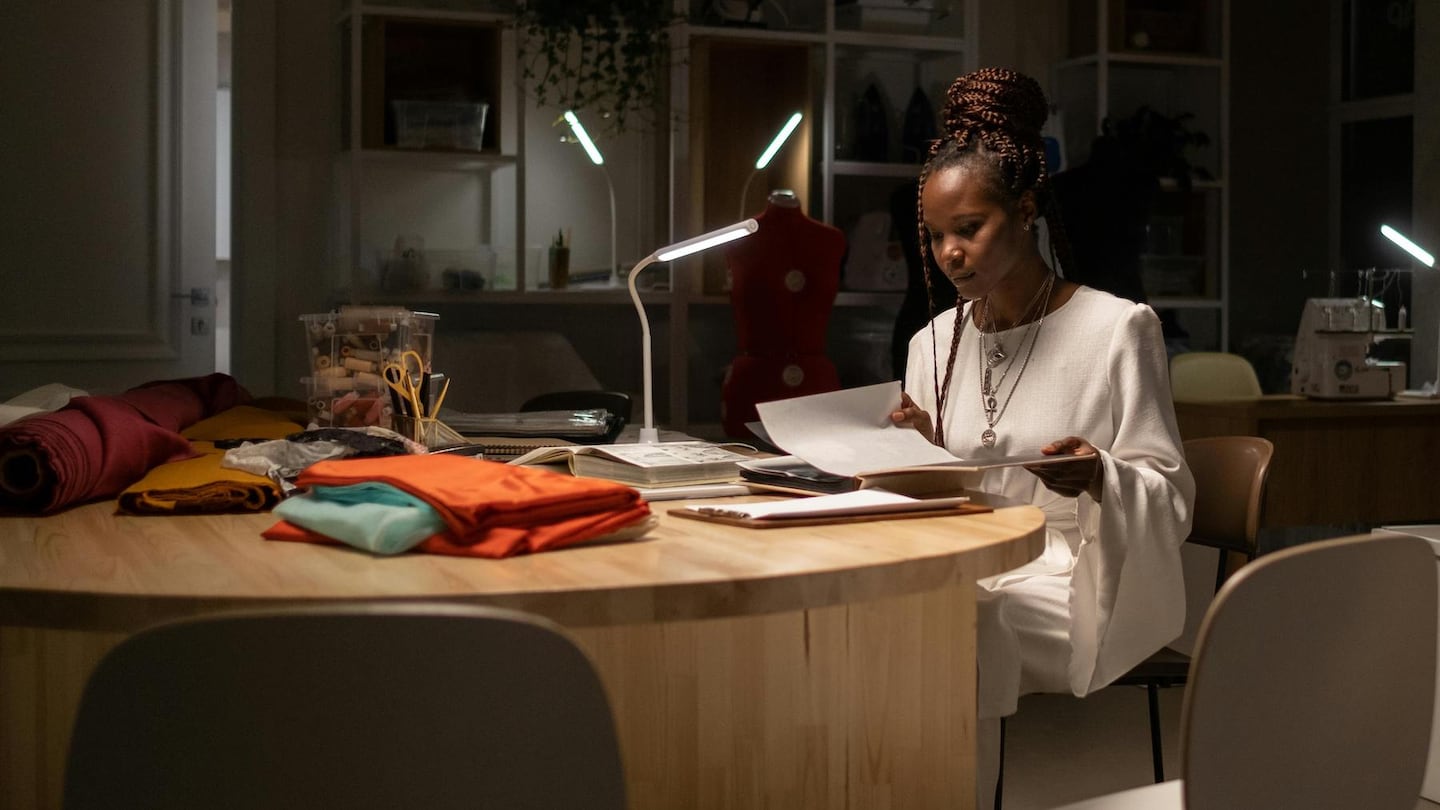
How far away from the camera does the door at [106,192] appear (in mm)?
4492

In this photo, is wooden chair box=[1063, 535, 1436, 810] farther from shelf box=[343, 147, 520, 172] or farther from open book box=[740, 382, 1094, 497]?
shelf box=[343, 147, 520, 172]

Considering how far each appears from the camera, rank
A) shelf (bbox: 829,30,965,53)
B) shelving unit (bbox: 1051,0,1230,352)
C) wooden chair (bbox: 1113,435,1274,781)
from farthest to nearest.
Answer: shelving unit (bbox: 1051,0,1230,352) < shelf (bbox: 829,30,965,53) < wooden chair (bbox: 1113,435,1274,781)

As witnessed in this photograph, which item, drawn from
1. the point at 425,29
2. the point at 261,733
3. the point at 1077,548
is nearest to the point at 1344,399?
the point at 1077,548

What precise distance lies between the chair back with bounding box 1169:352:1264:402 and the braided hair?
2721 mm

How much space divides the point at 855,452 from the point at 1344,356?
304 cm

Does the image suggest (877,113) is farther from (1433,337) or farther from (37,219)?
(37,219)

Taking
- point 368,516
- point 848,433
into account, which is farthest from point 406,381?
point 368,516

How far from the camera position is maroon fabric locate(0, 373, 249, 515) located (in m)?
1.54

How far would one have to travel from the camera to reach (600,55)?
15.7 ft

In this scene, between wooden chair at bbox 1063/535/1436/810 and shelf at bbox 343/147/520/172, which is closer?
wooden chair at bbox 1063/535/1436/810

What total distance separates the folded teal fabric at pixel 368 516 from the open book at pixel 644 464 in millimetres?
448

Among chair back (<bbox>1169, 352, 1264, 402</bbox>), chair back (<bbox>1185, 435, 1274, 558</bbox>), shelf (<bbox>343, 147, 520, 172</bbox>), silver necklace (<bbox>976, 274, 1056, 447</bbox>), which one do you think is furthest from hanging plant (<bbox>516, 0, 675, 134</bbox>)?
chair back (<bbox>1185, 435, 1274, 558</bbox>)

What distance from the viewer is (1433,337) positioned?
5859 mm

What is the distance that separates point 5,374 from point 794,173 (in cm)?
280
